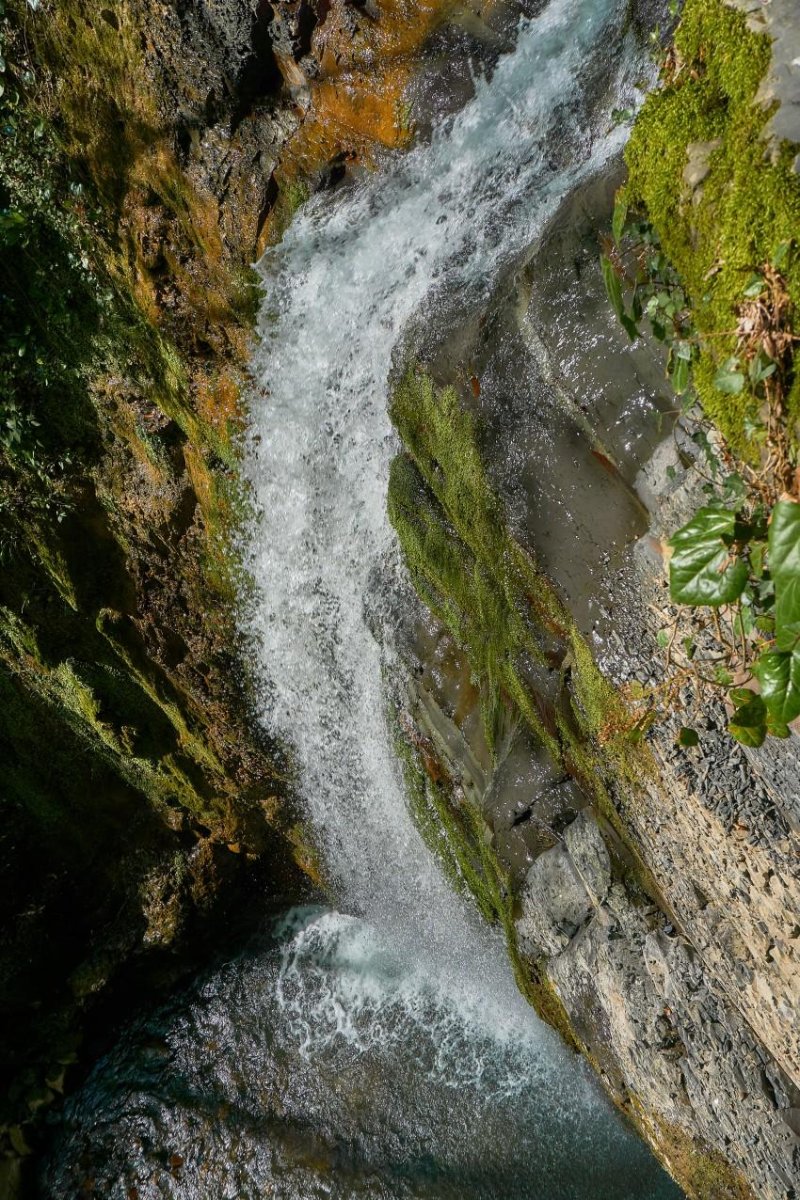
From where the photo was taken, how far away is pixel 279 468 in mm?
4340

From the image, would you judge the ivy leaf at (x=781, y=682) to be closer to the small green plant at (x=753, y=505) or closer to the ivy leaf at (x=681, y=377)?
→ the small green plant at (x=753, y=505)

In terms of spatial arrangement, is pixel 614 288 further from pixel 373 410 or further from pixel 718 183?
pixel 373 410

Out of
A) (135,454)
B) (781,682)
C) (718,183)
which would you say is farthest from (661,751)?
(135,454)

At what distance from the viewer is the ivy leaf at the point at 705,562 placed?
141 centimetres

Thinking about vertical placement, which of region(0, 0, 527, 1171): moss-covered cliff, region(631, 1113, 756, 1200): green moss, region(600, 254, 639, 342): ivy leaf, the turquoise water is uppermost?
region(0, 0, 527, 1171): moss-covered cliff

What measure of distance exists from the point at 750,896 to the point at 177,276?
406 cm

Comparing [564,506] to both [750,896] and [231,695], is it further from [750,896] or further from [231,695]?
[231,695]

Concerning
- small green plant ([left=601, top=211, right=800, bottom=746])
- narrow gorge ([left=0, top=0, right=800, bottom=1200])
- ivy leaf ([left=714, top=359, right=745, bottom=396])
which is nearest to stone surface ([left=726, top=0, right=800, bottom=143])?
narrow gorge ([left=0, top=0, right=800, bottom=1200])

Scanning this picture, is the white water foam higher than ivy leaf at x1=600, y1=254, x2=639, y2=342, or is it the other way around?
the white water foam

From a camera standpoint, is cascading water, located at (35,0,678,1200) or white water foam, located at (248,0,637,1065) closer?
white water foam, located at (248,0,637,1065)

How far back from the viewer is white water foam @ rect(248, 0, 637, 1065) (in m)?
3.20

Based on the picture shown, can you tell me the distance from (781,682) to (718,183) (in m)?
1.07

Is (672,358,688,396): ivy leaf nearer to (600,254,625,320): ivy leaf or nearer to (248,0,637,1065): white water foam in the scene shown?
(600,254,625,320): ivy leaf

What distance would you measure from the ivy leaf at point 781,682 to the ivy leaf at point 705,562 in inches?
5.1
